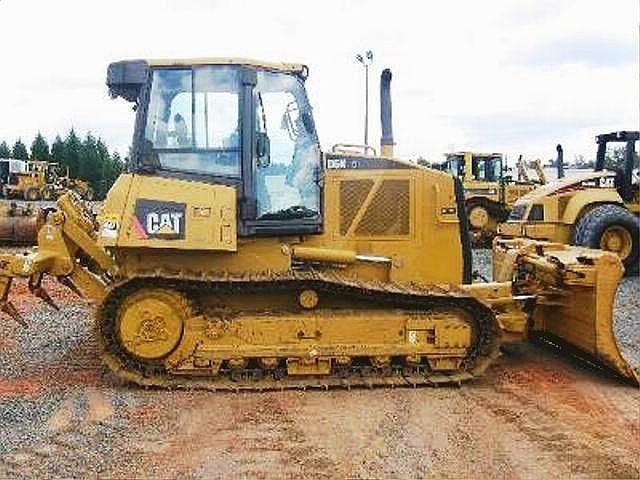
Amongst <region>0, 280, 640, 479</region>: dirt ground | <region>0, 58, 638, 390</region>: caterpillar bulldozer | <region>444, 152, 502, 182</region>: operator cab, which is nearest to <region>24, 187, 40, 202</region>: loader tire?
<region>444, 152, 502, 182</region>: operator cab

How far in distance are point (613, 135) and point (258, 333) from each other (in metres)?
12.3

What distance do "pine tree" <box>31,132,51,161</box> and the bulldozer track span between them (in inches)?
2762

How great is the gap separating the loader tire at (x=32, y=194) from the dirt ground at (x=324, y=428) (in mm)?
45530

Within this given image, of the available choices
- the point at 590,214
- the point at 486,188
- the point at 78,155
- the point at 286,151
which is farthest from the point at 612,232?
the point at 78,155

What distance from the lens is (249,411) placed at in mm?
6832

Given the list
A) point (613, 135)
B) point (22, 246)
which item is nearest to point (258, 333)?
point (613, 135)

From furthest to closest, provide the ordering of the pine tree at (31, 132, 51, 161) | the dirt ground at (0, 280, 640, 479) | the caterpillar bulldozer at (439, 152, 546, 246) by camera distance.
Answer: the pine tree at (31, 132, 51, 161), the caterpillar bulldozer at (439, 152, 546, 246), the dirt ground at (0, 280, 640, 479)

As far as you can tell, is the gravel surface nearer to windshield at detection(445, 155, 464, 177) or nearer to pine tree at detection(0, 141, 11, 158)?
windshield at detection(445, 155, 464, 177)

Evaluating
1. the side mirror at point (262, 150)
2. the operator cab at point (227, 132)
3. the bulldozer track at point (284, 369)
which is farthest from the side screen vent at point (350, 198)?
the side mirror at point (262, 150)

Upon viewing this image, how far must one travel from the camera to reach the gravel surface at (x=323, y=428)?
5449 millimetres

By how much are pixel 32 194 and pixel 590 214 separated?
1678 inches

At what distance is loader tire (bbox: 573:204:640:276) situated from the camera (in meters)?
15.0

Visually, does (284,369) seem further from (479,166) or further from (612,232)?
(479,166)

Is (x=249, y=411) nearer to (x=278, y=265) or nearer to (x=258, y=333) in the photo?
(x=258, y=333)
